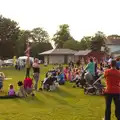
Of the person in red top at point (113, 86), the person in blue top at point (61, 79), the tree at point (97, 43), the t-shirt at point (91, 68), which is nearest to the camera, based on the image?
the person in red top at point (113, 86)

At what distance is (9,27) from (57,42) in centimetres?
→ 6731

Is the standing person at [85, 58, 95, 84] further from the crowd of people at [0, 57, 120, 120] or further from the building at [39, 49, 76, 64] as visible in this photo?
the building at [39, 49, 76, 64]

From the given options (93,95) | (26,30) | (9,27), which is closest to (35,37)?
(26,30)

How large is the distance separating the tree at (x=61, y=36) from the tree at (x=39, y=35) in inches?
148

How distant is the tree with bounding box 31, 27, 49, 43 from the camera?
146 metres

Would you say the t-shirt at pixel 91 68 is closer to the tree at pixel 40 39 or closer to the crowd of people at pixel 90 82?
the crowd of people at pixel 90 82

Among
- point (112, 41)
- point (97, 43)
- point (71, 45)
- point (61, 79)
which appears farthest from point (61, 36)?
point (61, 79)

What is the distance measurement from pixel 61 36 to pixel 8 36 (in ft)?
225

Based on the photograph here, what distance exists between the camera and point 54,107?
50.6 ft

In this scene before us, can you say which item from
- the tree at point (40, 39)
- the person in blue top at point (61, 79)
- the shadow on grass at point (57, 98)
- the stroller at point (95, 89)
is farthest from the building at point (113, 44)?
the shadow on grass at point (57, 98)

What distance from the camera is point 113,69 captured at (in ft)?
36.9

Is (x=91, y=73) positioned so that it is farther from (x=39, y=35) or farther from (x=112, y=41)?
(x=39, y=35)

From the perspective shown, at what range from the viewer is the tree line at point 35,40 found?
78750 mm

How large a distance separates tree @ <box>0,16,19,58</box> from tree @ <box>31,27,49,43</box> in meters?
62.1
